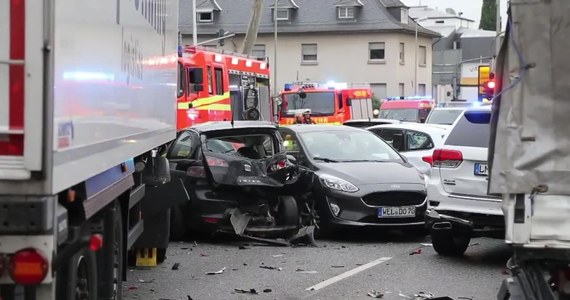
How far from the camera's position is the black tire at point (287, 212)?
461 inches

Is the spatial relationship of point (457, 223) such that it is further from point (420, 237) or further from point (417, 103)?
point (417, 103)

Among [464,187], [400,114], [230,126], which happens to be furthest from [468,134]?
[400,114]

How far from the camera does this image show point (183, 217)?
11.8 metres

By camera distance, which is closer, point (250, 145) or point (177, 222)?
point (177, 222)

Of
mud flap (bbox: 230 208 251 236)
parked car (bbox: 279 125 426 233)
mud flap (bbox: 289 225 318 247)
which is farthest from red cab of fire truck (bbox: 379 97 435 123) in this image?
mud flap (bbox: 230 208 251 236)

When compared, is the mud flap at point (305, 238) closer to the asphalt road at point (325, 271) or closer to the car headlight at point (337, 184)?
the asphalt road at point (325, 271)

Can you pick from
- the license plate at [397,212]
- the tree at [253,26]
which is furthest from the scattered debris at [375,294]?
the tree at [253,26]

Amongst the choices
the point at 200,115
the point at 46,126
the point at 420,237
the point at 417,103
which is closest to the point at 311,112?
the point at 417,103

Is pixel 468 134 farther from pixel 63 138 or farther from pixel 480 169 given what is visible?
pixel 63 138

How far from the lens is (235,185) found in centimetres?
1139

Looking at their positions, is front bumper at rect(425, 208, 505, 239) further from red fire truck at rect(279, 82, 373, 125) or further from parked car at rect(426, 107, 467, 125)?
red fire truck at rect(279, 82, 373, 125)

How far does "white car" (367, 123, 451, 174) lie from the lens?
16312 mm

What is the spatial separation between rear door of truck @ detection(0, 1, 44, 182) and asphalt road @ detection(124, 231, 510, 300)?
201 inches

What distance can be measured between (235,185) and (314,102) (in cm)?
2053
